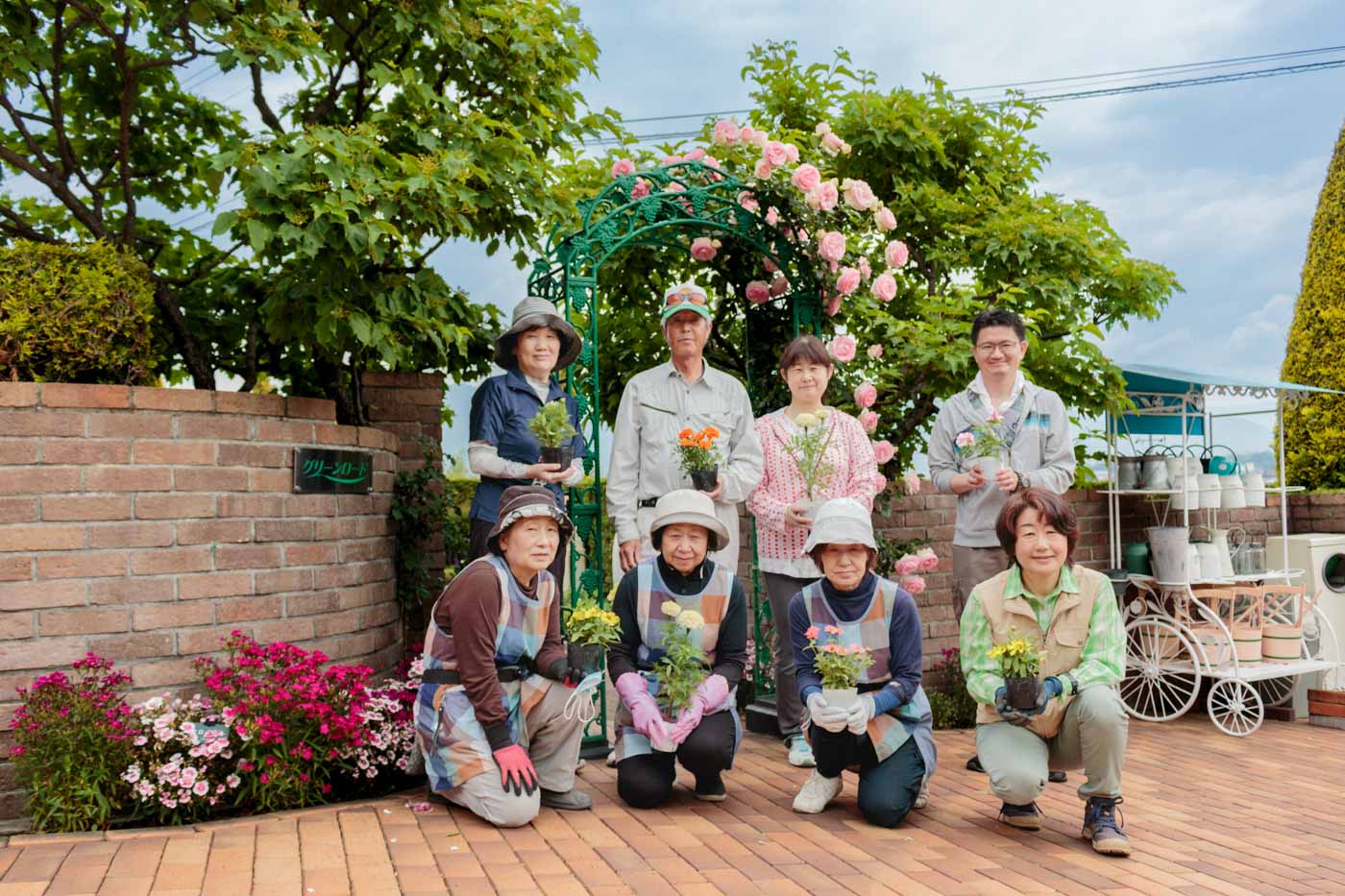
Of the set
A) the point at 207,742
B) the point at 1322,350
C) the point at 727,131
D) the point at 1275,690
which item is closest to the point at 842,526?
the point at 207,742

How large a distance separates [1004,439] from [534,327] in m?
2.26

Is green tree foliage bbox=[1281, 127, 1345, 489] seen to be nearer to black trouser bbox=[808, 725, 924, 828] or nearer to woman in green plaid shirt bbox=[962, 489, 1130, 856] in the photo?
woman in green plaid shirt bbox=[962, 489, 1130, 856]

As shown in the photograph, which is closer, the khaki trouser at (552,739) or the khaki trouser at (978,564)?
the khaki trouser at (552,739)

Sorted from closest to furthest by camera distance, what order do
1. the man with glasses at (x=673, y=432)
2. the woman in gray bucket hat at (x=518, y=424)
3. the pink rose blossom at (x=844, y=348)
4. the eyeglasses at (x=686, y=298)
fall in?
the woman in gray bucket hat at (x=518, y=424) → the man with glasses at (x=673, y=432) → the eyeglasses at (x=686, y=298) → the pink rose blossom at (x=844, y=348)

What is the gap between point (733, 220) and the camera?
20.2ft

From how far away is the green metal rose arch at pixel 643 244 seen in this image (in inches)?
214

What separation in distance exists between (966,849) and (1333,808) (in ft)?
6.95

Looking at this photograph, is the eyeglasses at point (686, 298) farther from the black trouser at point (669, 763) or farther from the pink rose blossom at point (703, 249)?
the black trouser at point (669, 763)

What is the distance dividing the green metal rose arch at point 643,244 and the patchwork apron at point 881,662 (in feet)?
4.90

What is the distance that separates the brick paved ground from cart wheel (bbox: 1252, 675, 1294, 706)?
103 inches

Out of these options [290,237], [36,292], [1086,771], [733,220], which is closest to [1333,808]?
[1086,771]

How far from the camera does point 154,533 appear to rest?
4.46 m

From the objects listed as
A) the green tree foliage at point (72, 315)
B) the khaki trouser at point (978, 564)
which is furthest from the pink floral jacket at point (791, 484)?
the green tree foliage at point (72, 315)

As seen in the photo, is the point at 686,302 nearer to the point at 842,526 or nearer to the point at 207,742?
the point at 842,526
